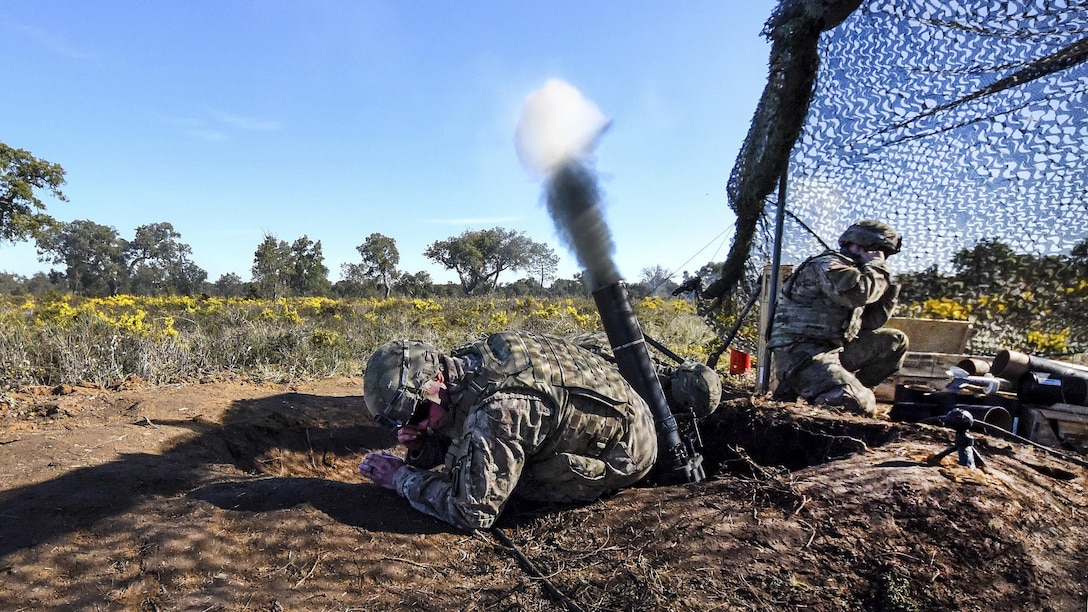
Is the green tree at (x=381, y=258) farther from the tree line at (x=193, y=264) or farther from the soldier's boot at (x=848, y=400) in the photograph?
the soldier's boot at (x=848, y=400)

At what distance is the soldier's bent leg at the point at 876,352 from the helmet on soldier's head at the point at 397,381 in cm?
382

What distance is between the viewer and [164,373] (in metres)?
5.41

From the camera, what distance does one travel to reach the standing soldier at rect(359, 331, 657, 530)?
7.42 feet

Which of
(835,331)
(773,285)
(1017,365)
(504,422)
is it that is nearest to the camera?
(504,422)

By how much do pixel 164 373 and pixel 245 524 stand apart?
4.04m

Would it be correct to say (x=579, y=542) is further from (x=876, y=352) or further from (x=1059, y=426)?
(x=876, y=352)

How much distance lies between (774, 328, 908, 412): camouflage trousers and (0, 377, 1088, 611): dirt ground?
1.18 metres

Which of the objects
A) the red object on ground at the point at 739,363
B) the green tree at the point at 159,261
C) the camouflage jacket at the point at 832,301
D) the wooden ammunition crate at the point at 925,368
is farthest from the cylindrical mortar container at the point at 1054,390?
the green tree at the point at 159,261

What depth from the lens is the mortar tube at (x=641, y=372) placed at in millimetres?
2913

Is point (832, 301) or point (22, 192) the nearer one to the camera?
point (832, 301)

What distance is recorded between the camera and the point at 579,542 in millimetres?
2277

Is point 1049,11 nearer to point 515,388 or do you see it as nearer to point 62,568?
point 515,388

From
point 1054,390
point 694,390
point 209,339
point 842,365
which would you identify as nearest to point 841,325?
point 842,365

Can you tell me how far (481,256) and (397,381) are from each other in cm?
3259
